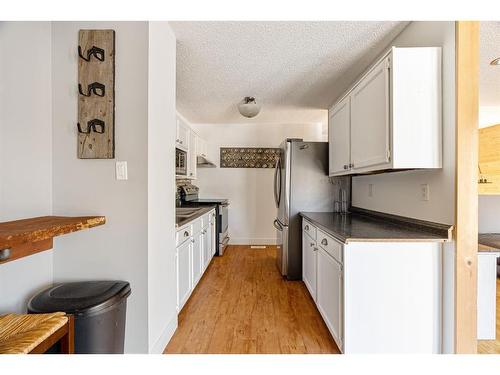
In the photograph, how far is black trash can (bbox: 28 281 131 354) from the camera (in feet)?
3.70

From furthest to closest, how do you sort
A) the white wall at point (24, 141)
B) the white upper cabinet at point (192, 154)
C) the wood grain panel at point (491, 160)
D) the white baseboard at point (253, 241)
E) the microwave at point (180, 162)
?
the white baseboard at point (253, 241), the white upper cabinet at point (192, 154), the wood grain panel at point (491, 160), the microwave at point (180, 162), the white wall at point (24, 141)

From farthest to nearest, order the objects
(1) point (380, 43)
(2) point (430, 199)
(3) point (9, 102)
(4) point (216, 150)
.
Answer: (4) point (216, 150) < (1) point (380, 43) < (2) point (430, 199) < (3) point (9, 102)

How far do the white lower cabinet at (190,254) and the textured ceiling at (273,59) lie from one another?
64.3 inches

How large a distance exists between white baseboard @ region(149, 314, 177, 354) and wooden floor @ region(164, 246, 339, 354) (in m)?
0.04

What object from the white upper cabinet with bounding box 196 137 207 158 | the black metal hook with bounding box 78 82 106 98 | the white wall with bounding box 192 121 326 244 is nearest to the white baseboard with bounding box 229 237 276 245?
the white wall with bounding box 192 121 326 244

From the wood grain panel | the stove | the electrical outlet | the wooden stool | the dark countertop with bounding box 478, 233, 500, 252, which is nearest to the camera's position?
the wooden stool

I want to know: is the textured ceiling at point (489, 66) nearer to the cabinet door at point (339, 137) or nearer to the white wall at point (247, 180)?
the cabinet door at point (339, 137)

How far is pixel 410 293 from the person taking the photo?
1.49 meters

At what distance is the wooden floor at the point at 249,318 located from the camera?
1.75 metres

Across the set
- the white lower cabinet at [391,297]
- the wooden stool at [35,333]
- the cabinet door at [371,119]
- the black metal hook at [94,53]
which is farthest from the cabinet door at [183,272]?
the cabinet door at [371,119]

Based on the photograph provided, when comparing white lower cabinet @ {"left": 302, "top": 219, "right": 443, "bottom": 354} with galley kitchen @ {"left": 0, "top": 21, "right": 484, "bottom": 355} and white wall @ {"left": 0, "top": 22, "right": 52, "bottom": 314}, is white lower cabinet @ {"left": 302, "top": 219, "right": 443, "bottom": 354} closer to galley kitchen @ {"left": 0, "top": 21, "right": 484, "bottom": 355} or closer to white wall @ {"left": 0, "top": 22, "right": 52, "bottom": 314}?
galley kitchen @ {"left": 0, "top": 21, "right": 484, "bottom": 355}
